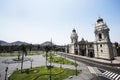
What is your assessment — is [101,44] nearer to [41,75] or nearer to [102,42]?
[102,42]

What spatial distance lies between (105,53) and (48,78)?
35420 millimetres

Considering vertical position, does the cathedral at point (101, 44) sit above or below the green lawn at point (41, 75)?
above

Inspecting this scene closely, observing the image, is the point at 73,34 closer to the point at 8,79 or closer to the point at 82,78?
the point at 82,78

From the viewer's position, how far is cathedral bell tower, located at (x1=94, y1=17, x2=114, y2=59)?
45959mm

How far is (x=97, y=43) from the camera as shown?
170ft

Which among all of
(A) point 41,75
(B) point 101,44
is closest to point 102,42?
(B) point 101,44

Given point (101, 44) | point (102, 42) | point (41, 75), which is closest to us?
Result: point (41, 75)

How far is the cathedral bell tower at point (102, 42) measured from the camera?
151ft

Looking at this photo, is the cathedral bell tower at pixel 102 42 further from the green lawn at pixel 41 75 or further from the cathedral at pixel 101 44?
the green lawn at pixel 41 75

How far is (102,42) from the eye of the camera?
48.4m

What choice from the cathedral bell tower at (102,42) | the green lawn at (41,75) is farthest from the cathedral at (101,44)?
the green lawn at (41,75)

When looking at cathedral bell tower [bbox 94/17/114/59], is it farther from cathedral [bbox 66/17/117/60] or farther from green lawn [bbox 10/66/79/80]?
green lawn [bbox 10/66/79/80]

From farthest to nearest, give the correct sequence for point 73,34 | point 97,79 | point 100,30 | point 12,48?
point 12,48 < point 73,34 < point 100,30 < point 97,79

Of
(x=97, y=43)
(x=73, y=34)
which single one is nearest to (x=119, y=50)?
(x=97, y=43)
